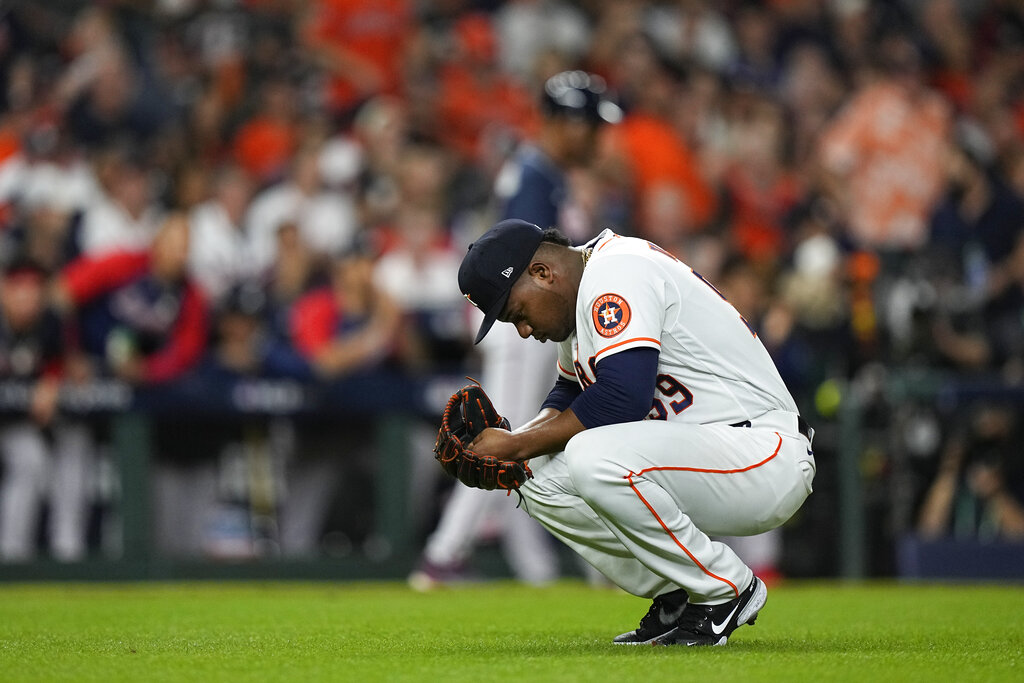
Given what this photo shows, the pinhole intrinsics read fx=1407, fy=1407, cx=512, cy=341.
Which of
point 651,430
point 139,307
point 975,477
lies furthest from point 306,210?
point 651,430

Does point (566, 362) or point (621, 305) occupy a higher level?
point (621, 305)

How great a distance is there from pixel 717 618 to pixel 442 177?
6.46m

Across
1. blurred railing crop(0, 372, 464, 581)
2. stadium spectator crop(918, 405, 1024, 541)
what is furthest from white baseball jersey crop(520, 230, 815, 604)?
stadium spectator crop(918, 405, 1024, 541)

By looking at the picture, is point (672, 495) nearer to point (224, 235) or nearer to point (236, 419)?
point (236, 419)

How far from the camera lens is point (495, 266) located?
4.22 metres

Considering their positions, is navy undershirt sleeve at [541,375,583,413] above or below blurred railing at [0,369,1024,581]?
above

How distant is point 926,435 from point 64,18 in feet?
25.2

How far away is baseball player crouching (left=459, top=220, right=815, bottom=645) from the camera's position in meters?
4.09

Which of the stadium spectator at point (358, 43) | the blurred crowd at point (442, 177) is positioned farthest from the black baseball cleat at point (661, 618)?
the stadium spectator at point (358, 43)

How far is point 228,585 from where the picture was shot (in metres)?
8.23

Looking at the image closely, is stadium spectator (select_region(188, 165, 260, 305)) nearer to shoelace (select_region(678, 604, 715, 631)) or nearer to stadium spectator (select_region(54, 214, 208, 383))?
stadium spectator (select_region(54, 214, 208, 383))

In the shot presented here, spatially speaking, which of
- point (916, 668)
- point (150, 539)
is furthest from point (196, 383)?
point (916, 668)

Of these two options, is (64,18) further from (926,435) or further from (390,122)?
(926,435)

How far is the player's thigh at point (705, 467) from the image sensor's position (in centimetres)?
412
